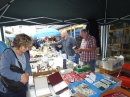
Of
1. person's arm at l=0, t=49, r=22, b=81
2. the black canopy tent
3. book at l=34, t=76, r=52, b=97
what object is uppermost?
the black canopy tent

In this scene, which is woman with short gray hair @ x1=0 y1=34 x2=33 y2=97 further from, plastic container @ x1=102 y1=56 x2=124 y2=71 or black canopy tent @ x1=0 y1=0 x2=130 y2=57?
plastic container @ x1=102 y1=56 x2=124 y2=71

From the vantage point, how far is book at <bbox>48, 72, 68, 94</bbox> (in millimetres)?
1421

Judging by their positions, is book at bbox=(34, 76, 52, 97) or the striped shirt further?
the striped shirt

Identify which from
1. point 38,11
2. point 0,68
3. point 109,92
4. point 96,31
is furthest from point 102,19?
point 0,68

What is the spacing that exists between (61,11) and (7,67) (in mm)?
2035

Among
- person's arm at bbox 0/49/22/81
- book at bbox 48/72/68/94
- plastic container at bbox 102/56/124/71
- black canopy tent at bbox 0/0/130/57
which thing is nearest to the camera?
person's arm at bbox 0/49/22/81

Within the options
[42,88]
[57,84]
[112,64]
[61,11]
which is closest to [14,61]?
[42,88]

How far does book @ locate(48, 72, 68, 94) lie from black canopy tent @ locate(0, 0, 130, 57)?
1.60m

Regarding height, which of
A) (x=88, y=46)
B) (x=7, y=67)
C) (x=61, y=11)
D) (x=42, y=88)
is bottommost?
(x=42, y=88)

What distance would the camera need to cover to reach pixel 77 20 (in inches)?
136

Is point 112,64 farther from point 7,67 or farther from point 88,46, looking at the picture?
point 7,67

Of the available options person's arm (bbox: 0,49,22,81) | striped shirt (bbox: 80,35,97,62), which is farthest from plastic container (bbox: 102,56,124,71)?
person's arm (bbox: 0,49,22,81)

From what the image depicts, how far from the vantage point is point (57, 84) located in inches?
61.2

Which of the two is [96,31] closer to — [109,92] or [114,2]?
[114,2]
